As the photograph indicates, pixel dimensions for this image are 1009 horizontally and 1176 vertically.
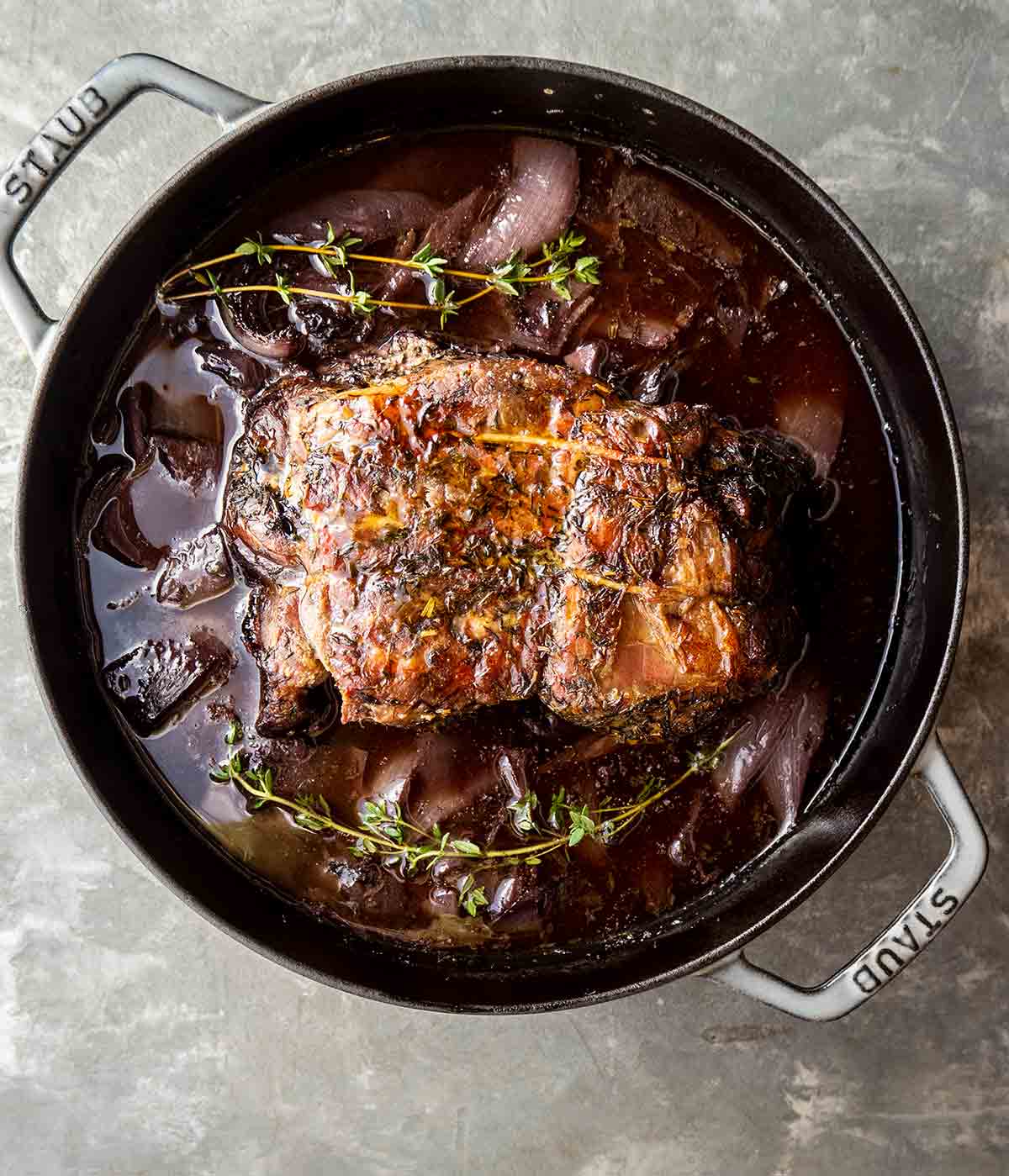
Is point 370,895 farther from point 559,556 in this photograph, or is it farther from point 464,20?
point 464,20

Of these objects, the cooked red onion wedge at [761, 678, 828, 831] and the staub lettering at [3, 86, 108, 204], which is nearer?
the staub lettering at [3, 86, 108, 204]

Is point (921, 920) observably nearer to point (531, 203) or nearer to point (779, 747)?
point (779, 747)

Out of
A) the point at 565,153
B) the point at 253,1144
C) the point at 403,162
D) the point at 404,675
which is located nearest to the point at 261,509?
the point at 404,675

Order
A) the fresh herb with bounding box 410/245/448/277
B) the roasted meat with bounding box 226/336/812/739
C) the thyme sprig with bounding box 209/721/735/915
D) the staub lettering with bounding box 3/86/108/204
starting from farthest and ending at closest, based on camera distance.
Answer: the thyme sprig with bounding box 209/721/735/915 → the fresh herb with bounding box 410/245/448/277 → the staub lettering with bounding box 3/86/108/204 → the roasted meat with bounding box 226/336/812/739

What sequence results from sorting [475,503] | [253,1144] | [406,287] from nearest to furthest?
[475,503]
[406,287]
[253,1144]

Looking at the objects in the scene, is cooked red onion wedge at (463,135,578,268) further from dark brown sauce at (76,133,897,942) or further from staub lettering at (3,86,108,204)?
staub lettering at (3,86,108,204)

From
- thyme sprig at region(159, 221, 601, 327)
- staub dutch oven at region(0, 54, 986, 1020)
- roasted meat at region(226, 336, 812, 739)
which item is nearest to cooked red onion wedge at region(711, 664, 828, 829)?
staub dutch oven at region(0, 54, 986, 1020)

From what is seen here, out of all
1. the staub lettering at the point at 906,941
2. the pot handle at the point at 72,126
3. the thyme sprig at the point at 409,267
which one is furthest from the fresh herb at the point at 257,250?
the staub lettering at the point at 906,941

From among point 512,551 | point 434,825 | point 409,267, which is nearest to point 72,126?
point 409,267
